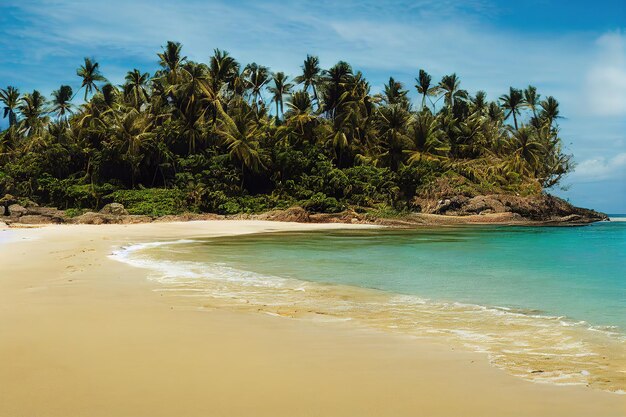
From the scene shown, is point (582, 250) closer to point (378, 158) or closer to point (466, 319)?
point (466, 319)

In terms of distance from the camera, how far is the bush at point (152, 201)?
32.3m

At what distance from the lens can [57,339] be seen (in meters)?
4.47

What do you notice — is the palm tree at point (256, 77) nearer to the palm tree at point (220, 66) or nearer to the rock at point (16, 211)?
the palm tree at point (220, 66)

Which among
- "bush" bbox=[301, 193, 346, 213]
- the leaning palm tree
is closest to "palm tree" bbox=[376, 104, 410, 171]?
"bush" bbox=[301, 193, 346, 213]

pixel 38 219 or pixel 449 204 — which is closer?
pixel 38 219

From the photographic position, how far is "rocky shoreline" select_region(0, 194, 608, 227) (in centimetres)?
2884

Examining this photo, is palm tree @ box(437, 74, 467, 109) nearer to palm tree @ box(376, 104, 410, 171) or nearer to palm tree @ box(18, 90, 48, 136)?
palm tree @ box(376, 104, 410, 171)

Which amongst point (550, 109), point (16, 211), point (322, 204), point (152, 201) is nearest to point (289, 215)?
point (322, 204)

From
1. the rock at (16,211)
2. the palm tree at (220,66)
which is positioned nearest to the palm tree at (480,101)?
the palm tree at (220,66)

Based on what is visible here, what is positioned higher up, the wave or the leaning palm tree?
the leaning palm tree

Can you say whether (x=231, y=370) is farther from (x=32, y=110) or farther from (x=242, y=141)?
(x=32, y=110)

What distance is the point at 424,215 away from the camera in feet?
116

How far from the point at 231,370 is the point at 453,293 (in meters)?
5.14

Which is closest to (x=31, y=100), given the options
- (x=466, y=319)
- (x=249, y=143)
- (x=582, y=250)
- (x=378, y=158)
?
(x=249, y=143)
